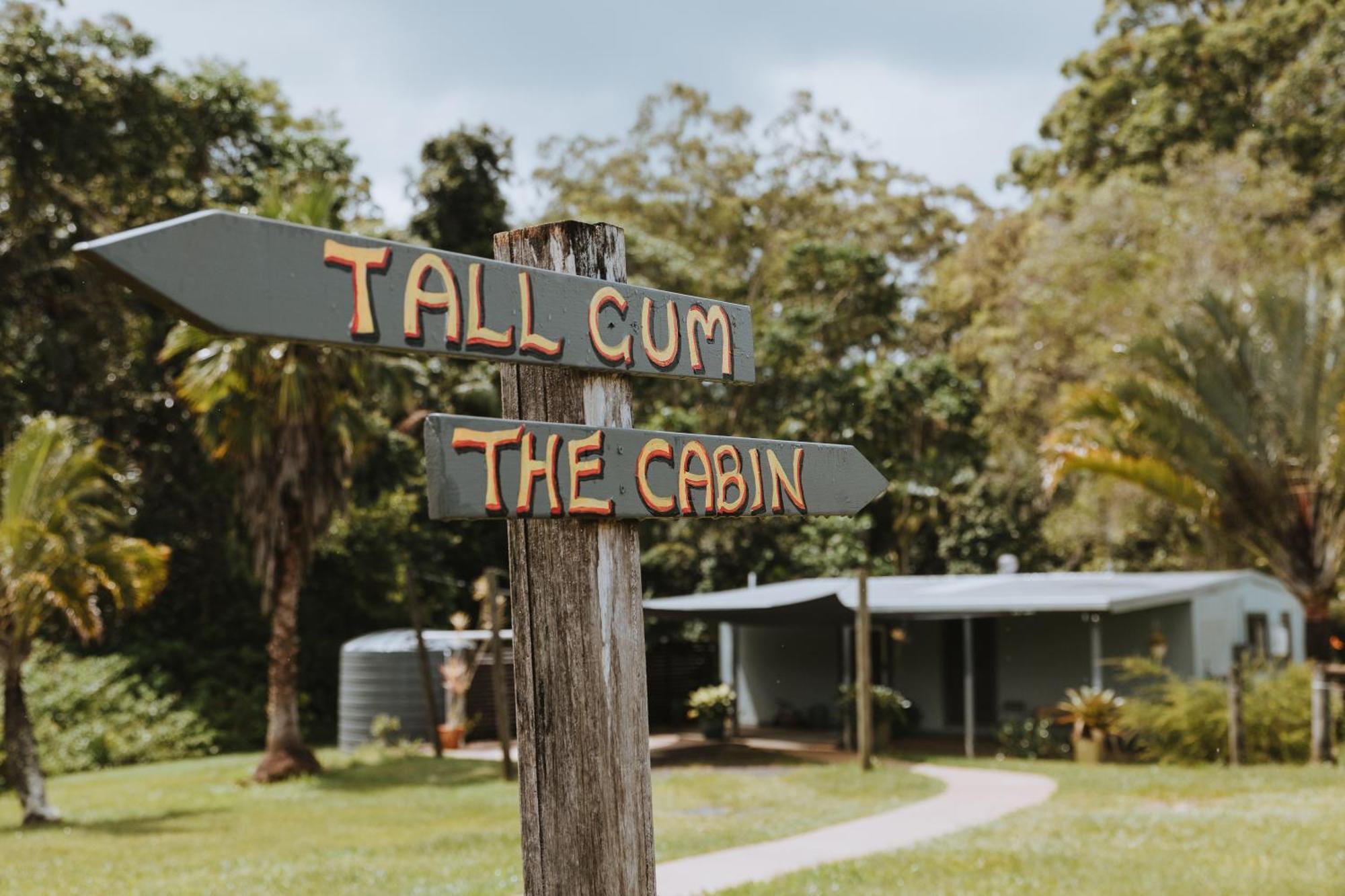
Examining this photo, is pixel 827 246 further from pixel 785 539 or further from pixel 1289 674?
pixel 1289 674

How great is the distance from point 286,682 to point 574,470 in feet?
52.0

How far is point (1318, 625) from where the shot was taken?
643 inches

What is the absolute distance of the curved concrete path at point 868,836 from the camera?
9578mm

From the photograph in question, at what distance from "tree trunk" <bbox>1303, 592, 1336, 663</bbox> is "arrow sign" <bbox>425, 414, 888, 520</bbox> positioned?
1465cm

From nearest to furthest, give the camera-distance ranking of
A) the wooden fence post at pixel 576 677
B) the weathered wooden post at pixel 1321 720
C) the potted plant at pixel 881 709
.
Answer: the wooden fence post at pixel 576 677 < the weathered wooden post at pixel 1321 720 < the potted plant at pixel 881 709

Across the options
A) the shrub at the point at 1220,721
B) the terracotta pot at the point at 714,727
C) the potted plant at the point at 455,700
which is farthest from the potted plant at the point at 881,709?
the potted plant at the point at 455,700

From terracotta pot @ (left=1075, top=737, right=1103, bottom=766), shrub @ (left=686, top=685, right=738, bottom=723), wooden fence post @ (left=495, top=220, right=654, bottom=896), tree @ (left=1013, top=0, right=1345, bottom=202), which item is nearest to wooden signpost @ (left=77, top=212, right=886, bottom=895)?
wooden fence post @ (left=495, top=220, right=654, bottom=896)

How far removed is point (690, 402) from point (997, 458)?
25.0 ft

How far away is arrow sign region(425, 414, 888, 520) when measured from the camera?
2.67 meters

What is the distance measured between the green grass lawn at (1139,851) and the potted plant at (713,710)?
326 inches

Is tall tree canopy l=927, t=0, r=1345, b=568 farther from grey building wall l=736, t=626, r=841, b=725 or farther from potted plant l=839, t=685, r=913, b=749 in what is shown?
potted plant l=839, t=685, r=913, b=749

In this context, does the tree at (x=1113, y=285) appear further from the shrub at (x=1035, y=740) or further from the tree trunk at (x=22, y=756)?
the tree trunk at (x=22, y=756)

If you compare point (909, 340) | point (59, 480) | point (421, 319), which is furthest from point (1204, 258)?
point (421, 319)

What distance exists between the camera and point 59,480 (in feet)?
46.1
